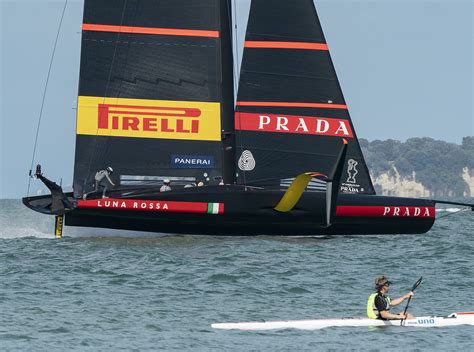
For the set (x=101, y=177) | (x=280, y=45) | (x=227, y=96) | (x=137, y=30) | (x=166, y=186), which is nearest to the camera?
(x=166, y=186)

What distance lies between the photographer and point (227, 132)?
2992cm

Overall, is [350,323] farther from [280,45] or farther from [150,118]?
[280,45]

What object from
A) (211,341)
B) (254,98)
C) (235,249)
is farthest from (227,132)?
(211,341)

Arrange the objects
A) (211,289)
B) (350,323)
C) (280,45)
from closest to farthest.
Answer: (350,323)
(211,289)
(280,45)

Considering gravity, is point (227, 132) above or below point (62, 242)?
above

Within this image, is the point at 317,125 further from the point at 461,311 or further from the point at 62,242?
the point at 461,311

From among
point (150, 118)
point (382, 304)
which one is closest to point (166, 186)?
point (150, 118)

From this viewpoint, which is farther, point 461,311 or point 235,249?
point 235,249

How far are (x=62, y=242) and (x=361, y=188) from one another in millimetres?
7858

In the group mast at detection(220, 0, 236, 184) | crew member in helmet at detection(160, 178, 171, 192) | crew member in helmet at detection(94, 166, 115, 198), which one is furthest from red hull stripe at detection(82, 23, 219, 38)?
crew member in helmet at detection(160, 178, 171, 192)

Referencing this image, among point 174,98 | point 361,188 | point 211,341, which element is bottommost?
point 211,341

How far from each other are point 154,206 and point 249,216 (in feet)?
7.77

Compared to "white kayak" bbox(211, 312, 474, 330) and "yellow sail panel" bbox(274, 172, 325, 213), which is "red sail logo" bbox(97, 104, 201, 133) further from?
"white kayak" bbox(211, 312, 474, 330)

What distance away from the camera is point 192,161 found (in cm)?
2978
